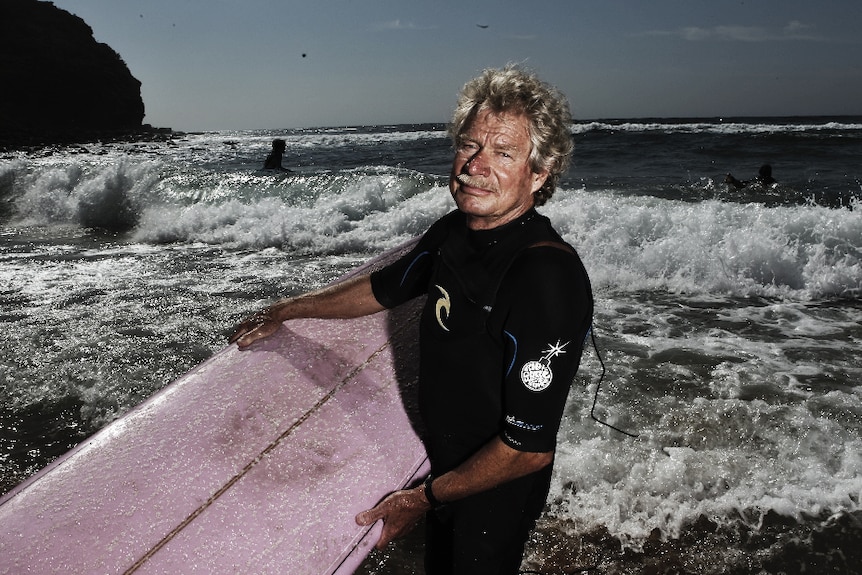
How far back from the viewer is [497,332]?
4.20 ft

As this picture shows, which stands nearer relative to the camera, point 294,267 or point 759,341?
point 759,341

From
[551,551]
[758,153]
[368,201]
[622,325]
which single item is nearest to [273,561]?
[551,551]

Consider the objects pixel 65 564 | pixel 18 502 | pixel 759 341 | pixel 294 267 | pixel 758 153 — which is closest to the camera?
pixel 65 564

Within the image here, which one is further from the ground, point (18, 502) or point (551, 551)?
point (18, 502)

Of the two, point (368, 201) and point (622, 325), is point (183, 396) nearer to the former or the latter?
point (622, 325)

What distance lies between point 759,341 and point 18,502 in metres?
5.23

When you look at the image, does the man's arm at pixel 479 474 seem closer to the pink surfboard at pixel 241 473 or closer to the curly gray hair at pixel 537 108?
the pink surfboard at pixel 241 473

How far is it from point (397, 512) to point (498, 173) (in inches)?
41.3

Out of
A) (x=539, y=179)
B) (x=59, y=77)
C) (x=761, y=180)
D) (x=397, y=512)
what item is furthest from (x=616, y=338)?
(x=59, y=77)

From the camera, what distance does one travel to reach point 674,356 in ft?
14.8

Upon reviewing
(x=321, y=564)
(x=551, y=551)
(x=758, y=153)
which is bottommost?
(x=551, y=551)

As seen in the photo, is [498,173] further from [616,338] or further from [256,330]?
[616,338]

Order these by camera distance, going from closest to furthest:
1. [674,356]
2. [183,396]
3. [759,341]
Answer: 1. [183,396]
2. [674,356]
3. [759,341]

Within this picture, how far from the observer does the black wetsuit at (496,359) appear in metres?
1.19
